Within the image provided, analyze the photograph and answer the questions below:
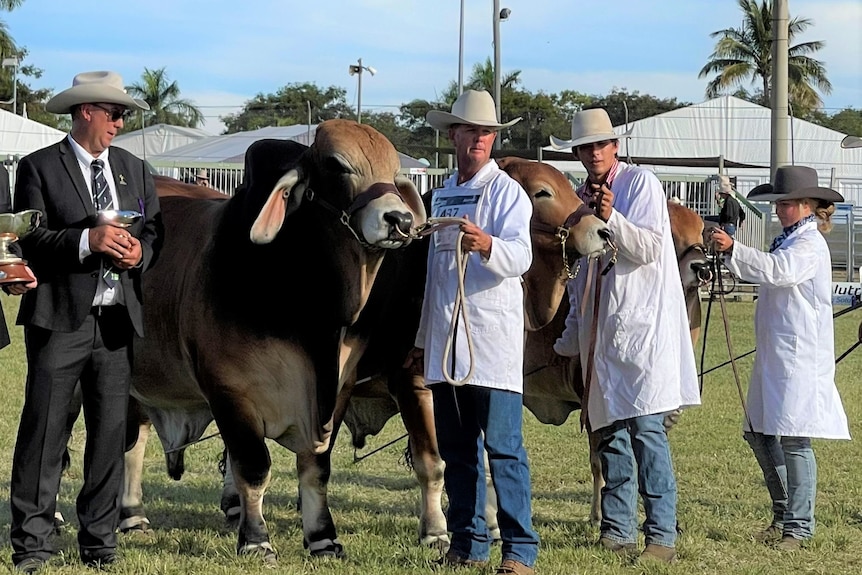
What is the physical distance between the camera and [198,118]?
3093 inches

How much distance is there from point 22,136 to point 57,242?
29477 mm

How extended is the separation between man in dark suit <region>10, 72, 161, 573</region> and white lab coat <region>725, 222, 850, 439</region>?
320 centimetres

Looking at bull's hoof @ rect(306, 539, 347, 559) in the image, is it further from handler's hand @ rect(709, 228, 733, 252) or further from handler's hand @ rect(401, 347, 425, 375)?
handler's hand @ rect(709, 228, 733, 252)

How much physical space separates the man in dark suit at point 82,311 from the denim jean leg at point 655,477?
258cm

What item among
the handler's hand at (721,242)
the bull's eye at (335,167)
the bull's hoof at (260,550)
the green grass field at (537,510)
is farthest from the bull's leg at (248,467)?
the handler's hand at (721,242)

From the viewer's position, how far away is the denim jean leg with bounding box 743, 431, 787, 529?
691 cm

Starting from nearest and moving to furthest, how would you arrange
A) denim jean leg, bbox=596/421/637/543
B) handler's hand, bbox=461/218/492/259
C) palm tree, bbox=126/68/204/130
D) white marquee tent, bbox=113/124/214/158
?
1. handler's hand, bbox=461/218/492/259
2. denim jean leg, bbox=596/421/637/543
3. white marquee tent, bbox=113/124/214/158
4. palm tree, bbox=126/68/204/130

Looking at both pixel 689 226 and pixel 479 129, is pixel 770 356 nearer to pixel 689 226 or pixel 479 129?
pixel 689 226

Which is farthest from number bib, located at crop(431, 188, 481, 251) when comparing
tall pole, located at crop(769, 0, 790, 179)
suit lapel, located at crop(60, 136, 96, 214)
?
tall pole, located at crop(769, 0, 790, 179)

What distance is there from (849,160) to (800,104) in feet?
69.0

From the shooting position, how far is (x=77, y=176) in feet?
18.7

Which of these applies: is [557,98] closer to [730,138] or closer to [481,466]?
[730,138]

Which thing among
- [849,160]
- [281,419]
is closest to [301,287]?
[281,419]

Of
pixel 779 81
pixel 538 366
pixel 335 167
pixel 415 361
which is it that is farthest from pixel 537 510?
pixel 779 81
